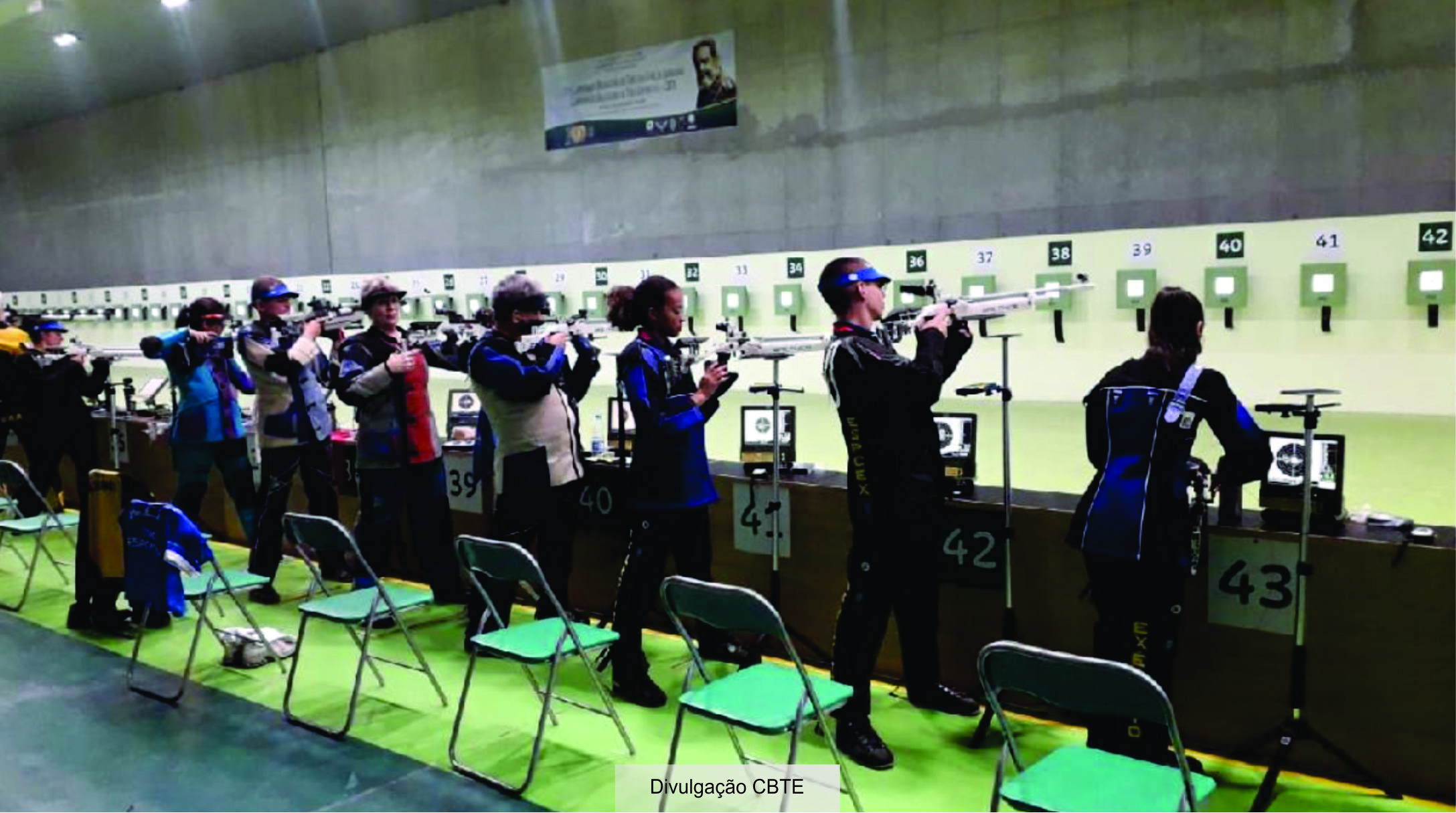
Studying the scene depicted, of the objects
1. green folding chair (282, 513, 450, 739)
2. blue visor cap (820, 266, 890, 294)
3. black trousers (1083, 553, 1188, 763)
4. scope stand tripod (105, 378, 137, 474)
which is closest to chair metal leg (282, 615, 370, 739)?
green folding chair (282, 513, 450, 739)

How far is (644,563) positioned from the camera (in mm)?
3357

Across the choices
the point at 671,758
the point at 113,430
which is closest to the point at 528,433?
the point at 671,758

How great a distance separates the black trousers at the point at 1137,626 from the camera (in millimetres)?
2506

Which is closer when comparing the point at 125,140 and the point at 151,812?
the point at 151,812

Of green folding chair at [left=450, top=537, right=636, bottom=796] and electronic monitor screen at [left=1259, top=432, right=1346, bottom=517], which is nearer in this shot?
electronic monitor screen at [left=1259, top=432, right=1346, bottom=517]

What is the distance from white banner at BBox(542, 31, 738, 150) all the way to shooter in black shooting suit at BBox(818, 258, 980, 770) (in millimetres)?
5928

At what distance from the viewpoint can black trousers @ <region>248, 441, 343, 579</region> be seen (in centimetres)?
462

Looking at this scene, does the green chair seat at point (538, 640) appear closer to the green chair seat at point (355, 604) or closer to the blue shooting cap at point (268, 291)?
the green chair seat at point (355, 604)

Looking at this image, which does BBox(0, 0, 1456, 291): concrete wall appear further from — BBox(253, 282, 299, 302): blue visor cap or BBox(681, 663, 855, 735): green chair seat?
BBox(681, 663, 855, 735): green chair seat

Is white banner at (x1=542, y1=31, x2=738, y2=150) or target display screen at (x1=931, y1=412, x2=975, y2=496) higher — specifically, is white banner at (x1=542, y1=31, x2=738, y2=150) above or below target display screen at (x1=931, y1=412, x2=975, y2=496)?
above

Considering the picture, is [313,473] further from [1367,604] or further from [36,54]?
[36,54]

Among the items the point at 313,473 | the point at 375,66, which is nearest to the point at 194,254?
the point at 375,66

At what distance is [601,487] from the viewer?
4.10 m

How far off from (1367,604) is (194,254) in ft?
42.9
